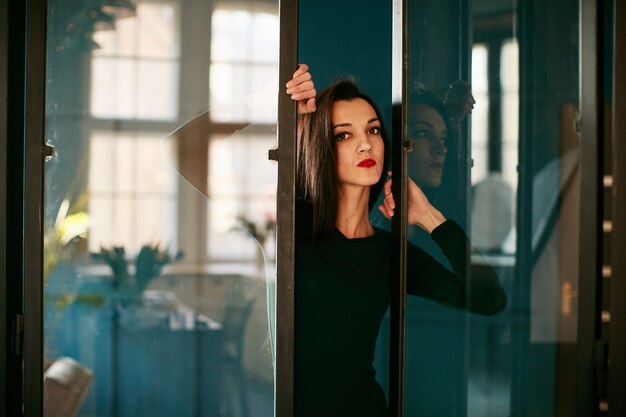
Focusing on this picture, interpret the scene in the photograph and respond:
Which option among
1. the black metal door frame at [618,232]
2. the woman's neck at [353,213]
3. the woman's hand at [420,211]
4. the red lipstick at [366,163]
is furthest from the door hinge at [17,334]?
the black metal door frame at [618,232]

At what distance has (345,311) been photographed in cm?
240

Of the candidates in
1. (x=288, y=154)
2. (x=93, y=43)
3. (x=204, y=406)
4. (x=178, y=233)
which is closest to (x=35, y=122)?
(x=93, y=43)

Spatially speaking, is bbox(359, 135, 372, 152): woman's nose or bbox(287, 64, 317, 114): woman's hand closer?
bbox(287, 64, 317, 114): woman's hand

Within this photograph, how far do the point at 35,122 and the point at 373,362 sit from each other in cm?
137

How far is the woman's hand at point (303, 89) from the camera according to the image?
2.29 metres

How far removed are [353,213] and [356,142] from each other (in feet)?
0.81

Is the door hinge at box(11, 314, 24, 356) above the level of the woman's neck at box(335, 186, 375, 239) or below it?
below

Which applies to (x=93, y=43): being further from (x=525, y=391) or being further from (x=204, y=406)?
(x=525, y=391)

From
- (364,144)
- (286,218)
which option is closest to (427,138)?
(364,144)

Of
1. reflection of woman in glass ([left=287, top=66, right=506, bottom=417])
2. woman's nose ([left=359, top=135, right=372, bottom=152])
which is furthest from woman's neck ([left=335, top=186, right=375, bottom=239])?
woman's nose ([left=359, top=135, right=372, bottom=152])

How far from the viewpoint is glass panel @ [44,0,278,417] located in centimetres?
228

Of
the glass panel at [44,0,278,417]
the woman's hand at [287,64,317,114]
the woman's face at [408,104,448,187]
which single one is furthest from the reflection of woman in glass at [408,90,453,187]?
the glass panel at [44,0,278,417]

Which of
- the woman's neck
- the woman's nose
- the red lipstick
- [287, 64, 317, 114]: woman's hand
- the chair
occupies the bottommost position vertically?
the chair

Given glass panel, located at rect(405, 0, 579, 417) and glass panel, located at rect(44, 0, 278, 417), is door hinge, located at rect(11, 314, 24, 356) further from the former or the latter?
glass panel, located at rect(405, 0, 579, 417)
